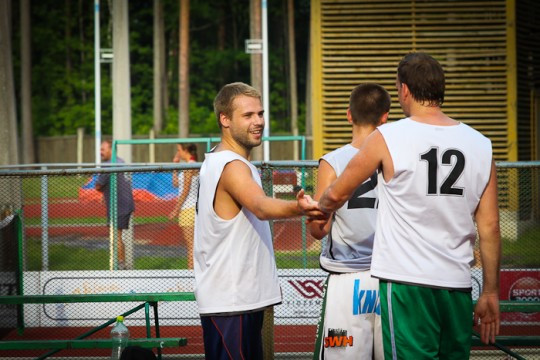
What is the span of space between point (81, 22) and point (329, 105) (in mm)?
44575

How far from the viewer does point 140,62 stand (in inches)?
2489

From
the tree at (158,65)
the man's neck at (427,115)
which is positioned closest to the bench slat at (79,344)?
the man's neck at (427,115)

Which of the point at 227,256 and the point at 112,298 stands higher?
the point at 227,256

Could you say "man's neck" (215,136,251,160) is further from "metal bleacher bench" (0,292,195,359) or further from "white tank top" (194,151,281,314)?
"metal bleacher bench" (0,292,195,359)

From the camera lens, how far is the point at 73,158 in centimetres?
5431

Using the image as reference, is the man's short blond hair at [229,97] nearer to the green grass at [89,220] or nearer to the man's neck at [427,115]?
the man's neck at [427,115]

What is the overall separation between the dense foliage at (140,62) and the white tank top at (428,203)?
54.6 metres

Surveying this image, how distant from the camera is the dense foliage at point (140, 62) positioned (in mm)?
60656

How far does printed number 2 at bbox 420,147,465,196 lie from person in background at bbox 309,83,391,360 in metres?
0.87

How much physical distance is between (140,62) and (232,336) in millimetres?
59261

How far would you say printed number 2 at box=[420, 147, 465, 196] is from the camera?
4523 mm

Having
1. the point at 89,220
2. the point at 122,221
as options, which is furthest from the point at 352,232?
the point at 89,220

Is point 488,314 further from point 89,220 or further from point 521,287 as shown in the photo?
point 89,220

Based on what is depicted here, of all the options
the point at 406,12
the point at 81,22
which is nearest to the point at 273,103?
the point at 81,22
